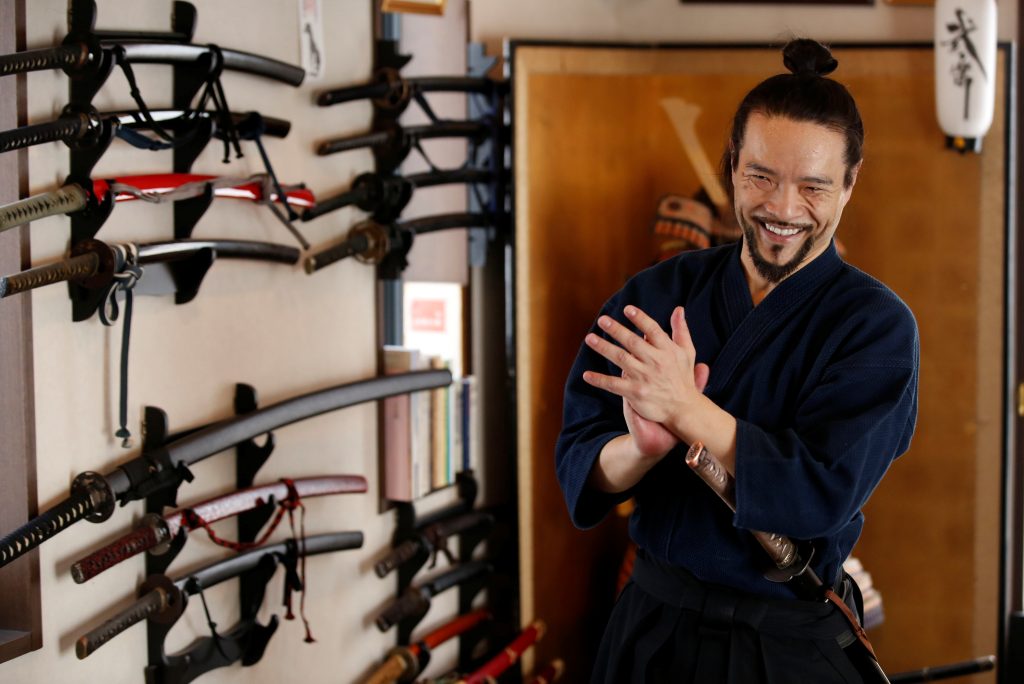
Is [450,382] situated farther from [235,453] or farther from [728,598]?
[728,598]

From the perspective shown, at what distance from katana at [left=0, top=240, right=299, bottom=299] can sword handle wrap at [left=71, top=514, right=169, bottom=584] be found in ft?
1.30

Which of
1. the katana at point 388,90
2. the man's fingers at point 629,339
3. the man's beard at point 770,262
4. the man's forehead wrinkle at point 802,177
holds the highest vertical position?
the katana at point 388,90

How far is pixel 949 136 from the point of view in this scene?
9.65 ft

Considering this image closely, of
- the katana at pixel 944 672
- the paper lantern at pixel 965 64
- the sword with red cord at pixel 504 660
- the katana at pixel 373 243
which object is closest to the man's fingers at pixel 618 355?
the katana at pixel 373 243

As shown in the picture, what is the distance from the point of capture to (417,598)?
8.02 feet

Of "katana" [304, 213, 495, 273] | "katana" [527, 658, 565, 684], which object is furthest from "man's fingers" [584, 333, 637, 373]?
"katana" [527, 658, 565, 684]

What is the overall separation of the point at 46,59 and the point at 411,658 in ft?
4.92

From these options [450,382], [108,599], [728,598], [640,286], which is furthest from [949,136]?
[108,599]

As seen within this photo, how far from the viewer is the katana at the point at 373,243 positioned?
7.05 feet

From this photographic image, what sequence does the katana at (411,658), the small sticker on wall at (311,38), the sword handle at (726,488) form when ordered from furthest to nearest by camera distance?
the katana at (411,658), the small sticker on wall at (311,38), the sword handle at (726,488)

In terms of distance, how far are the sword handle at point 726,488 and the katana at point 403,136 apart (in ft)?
4.14

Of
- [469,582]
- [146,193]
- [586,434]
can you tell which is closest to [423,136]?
[146,193]

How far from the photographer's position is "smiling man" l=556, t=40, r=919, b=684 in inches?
47.5

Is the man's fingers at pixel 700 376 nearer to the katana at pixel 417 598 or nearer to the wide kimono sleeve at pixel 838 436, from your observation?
the wide kimono sleeve at pixel 838 436
